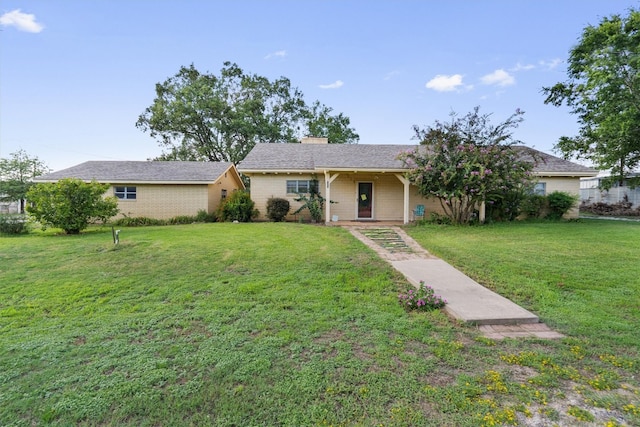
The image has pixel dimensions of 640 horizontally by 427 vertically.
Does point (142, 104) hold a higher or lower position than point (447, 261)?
higher

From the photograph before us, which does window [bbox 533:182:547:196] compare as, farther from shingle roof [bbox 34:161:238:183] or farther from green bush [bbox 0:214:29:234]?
green bush [bbox 0:214:29:234]

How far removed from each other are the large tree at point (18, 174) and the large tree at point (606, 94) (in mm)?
41411

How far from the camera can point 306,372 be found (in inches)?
111

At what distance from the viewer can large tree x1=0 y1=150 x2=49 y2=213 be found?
25.8 metres

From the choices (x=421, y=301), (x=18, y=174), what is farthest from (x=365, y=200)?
(x=18, y=174)

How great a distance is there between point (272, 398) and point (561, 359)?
2891mm

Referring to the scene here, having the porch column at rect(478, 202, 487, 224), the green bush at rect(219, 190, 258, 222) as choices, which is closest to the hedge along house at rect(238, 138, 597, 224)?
the green bush at rect(219, 190, 258, 222)

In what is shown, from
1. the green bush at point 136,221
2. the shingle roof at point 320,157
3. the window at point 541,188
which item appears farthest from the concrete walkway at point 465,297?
the green bush at point 136,221

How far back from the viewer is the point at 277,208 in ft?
47.1

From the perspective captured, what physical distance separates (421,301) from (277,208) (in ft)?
34.8

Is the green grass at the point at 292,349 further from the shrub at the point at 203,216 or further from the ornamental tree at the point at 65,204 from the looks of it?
the shrub at the point at 203,216

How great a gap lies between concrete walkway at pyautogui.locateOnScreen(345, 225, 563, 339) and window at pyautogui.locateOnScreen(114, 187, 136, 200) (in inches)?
517

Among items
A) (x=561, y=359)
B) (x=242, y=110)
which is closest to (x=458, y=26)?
(x=561, y=359)

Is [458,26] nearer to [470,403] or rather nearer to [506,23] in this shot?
[506,23]
